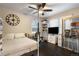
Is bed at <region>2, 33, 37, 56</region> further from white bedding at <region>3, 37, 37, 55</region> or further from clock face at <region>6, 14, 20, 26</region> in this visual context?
clock face at <region>6, 14, 20, 26</region>

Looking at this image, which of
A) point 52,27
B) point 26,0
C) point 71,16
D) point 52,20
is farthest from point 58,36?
point 26,0

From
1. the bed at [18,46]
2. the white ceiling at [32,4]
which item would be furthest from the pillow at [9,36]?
the white ceiling at [32,4]

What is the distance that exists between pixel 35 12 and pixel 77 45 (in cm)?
109

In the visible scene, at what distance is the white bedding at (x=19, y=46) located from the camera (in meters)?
1.69

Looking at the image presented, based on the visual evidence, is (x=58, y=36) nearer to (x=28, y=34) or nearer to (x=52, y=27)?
(x=52, y=27)

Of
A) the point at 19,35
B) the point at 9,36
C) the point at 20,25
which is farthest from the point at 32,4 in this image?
the point at 9,36

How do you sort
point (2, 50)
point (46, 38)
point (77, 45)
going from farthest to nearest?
point (46, 38), point (77, 45), point (2, 50)

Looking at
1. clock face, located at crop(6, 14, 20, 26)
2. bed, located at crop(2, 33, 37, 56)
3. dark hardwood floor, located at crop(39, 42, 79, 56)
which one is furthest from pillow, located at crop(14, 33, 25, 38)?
dark hardwood floor, located at crop(39, 42, 79, 56)

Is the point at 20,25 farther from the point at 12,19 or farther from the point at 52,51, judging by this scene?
the point at 52,51

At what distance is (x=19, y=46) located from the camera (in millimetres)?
1783

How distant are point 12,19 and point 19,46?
577 mm

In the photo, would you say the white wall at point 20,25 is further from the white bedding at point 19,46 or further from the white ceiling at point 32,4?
the white bedding at point 19,46

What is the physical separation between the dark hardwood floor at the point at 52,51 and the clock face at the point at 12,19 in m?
0.69

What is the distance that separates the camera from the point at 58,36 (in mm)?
1926
